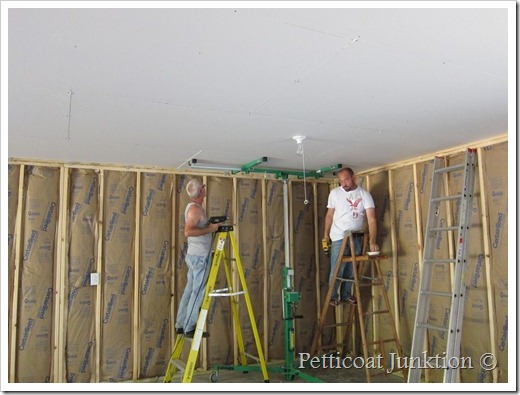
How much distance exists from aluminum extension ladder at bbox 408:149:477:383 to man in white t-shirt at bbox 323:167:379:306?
630 millimetres

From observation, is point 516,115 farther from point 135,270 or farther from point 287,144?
point 135,270

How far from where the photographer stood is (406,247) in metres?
4.64

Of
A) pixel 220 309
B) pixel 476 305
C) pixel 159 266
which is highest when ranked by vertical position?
pixel 159 266

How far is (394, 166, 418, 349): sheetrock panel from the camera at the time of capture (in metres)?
4.55

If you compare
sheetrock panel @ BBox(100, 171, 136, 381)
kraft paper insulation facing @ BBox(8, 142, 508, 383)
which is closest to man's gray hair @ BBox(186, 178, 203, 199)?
kraft paper insulation facing @ BBox(8, 142, 508, 383)

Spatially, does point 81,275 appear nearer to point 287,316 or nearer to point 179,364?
point 179,364

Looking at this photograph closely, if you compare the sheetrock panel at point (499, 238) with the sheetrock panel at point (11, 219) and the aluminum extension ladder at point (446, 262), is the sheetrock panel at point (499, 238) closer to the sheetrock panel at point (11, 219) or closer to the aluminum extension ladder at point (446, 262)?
the aluminum extension ladder at point (446, 262)

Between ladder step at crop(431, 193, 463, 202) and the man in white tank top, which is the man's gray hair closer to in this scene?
the man in white tank top

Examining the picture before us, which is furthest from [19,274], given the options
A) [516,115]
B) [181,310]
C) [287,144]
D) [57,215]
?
[516,115]

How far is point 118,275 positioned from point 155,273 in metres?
0.38

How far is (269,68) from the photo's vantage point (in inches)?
90.1

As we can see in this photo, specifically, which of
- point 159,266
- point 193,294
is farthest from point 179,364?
point 159,266

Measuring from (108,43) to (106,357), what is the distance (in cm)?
350

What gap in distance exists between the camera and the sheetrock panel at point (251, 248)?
5.12m
